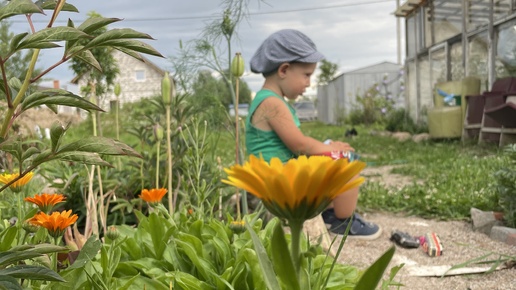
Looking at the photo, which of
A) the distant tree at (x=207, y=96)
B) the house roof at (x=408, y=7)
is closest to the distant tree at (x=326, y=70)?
the house roof at (x=408, y=7)

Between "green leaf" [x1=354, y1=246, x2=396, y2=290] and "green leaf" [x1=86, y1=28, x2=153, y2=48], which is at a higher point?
"green leaf" [x1=86, y1=28, x2=153, y2=48]

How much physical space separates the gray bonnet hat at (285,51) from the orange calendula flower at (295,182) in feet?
7.59

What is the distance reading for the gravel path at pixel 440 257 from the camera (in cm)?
192

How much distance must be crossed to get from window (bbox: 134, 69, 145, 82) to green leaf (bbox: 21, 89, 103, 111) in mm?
32346

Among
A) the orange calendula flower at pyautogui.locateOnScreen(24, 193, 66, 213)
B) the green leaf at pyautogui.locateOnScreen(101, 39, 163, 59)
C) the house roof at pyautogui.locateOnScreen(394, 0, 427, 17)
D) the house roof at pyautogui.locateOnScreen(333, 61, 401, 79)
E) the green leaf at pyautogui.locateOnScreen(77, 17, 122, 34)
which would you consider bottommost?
the orange calendula flower at pyautogui.locateOnScreen(24, 193, 66, 213)

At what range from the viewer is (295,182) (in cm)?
48

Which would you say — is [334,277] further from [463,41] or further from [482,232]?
[463,41]

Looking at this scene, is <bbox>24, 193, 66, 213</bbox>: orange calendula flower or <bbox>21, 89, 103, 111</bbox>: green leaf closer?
<bbox>21, 89, 103, 111</bbox>: green leaf

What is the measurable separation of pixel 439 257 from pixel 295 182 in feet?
6.92

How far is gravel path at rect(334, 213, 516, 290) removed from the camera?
1922 mm

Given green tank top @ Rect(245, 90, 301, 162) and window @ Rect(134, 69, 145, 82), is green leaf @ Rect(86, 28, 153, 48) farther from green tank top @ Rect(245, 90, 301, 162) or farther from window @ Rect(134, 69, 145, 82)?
window @ Rect(134, 69, 145, 82)

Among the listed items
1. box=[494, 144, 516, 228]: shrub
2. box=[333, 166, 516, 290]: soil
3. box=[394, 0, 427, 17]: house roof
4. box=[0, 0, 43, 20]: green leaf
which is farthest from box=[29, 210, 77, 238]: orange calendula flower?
box=[394, 0, 427, 17]: house roof

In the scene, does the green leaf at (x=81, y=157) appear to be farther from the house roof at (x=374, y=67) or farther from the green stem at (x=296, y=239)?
the house roof at (x=374, y=67)

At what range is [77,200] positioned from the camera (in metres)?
2.32
